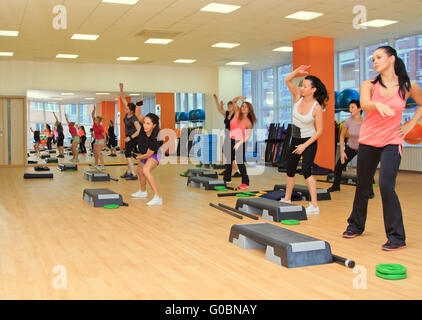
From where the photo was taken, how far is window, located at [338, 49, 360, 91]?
12664mm

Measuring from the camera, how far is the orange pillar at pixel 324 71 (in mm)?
10969

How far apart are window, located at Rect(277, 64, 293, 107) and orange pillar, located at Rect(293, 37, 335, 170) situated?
14.1 ft

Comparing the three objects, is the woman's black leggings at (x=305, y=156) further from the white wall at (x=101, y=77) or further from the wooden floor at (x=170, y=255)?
the white wall at (x=101, y=77)

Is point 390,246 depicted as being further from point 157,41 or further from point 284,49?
point 284,49

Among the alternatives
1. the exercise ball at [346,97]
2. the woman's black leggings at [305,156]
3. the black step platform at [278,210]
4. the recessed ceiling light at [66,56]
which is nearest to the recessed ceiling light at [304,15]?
the exercise ball at [346,97]

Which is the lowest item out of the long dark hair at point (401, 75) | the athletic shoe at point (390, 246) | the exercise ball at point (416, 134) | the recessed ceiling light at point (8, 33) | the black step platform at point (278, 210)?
the athletic shoe at point (390, 246)

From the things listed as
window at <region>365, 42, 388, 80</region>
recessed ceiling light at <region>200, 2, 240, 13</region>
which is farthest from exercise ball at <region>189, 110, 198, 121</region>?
recessed ceiling light at <region>200, 2, 240, 13</region>

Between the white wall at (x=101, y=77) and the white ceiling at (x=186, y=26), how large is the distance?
617mm

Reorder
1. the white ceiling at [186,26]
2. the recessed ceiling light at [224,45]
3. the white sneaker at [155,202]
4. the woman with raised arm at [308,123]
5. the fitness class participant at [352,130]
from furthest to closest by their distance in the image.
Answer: the recessed ceiling light at [224,45] → the white ceiling at [186,26] → the fitness class participant at [352,130] → the white sneaker at [155,202] → the woman with raised arm at [308,123]

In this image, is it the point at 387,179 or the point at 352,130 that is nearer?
the point at 387,179

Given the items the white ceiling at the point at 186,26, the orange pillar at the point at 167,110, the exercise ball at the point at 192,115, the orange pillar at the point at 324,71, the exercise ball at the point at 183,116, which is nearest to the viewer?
the white ceiling at the point at 186,26

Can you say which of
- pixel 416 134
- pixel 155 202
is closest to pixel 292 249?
pixel 155 202

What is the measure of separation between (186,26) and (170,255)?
708 centimetres

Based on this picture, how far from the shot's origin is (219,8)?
8.55 meters
